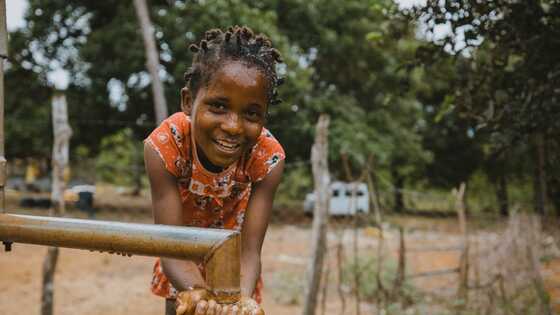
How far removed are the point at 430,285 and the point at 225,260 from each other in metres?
7.56

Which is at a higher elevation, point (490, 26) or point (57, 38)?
point (57, 38)

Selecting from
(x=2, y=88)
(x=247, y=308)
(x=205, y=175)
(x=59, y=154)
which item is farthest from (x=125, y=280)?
(x=247, y=308)

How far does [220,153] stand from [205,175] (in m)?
0.33

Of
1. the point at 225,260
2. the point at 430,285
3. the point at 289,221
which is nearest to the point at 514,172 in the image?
the point at 289,221

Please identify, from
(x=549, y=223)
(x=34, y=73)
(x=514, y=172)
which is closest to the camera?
(x=549, y=223)

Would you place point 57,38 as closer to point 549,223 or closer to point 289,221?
point 289,221

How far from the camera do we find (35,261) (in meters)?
8.51

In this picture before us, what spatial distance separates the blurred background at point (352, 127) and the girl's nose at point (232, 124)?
137 cm

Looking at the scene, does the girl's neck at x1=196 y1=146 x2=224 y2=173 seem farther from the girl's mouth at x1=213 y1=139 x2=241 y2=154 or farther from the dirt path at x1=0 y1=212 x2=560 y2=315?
the dirt path at x1=0 y1=212 x2=560 y2=315

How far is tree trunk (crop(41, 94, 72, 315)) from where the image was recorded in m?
4.70

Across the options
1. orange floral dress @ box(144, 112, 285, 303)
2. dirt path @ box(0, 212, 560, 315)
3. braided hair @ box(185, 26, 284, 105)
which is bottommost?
dirt path @ box(0, 212, 560, 315)

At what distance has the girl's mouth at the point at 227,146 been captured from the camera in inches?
58.7

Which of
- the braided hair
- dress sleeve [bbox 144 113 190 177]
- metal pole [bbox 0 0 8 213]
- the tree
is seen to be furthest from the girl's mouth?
the tree

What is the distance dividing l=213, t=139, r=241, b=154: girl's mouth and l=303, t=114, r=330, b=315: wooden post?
309cm
